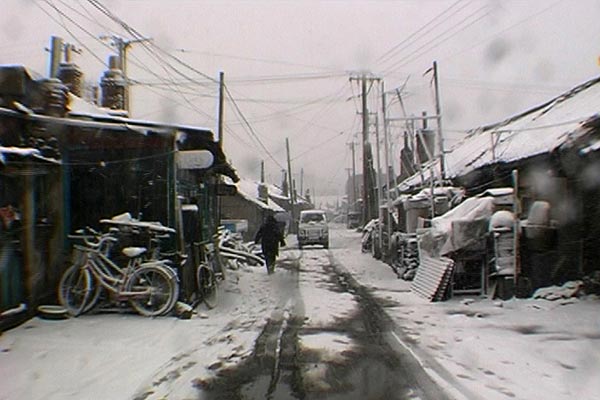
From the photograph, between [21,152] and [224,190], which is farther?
[224,190]

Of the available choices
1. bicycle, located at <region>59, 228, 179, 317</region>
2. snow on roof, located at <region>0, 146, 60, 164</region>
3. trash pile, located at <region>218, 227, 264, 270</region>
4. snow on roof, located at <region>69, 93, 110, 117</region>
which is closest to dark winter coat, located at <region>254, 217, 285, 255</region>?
trash pile, located at <region>218, 227, 264, 270</region>

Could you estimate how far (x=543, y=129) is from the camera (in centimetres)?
1200

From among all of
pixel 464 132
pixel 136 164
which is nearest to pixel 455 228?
pixel 136 164

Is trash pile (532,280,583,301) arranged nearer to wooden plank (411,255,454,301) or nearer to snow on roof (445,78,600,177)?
wooden plank (411,255,454,301)

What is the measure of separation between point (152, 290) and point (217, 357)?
2426 mm

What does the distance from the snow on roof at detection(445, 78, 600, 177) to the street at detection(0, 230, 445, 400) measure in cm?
474

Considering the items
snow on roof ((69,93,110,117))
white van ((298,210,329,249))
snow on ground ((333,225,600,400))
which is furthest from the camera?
white van ((298,210,329,249))

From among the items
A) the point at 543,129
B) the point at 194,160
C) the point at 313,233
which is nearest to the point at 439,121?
the point at 543,129

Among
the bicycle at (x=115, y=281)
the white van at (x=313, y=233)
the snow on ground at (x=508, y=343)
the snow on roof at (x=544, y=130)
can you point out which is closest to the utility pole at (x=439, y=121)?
the snow on roof at (x=544, y=130)

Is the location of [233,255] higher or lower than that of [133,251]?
lower

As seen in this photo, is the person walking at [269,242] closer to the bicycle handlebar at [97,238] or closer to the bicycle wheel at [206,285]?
the bicycle wheel at [206,285]

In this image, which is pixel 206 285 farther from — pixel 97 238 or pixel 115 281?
pixel 97 238

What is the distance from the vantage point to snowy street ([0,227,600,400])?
5.45 meters

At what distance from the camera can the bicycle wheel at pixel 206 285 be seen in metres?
10.7
